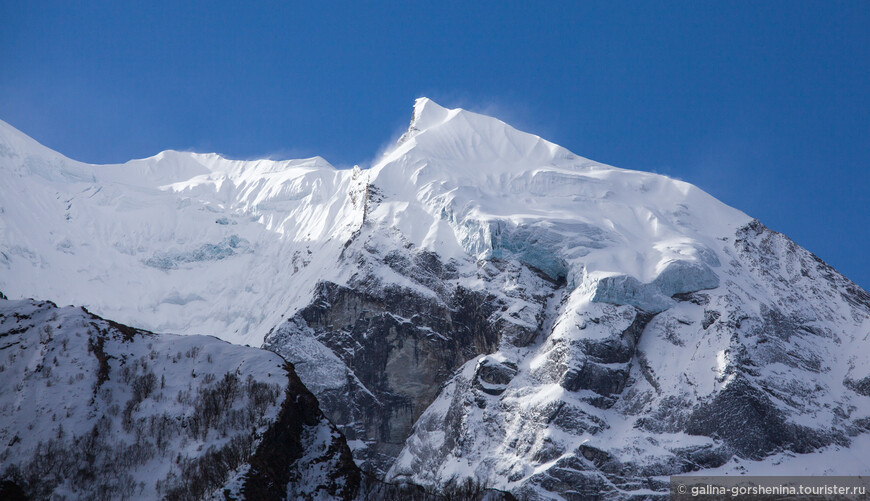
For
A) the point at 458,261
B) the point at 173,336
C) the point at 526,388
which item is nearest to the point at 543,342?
the point at 526,388

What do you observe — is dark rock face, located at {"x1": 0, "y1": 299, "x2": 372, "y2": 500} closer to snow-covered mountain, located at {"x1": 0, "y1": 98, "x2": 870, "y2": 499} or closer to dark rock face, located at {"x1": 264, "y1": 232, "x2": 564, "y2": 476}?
snow-covered mountain, located at {"x1": 0, "y1": 98, "x2": 870, "y2": 499}

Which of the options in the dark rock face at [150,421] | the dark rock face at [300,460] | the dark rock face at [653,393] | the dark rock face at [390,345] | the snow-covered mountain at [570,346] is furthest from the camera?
the dark rock face at [390,345]

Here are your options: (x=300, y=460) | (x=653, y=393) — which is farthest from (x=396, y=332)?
(x=300, y=460)

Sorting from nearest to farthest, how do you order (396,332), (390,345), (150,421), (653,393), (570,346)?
(150,421) → (653,393) → (570,346) → (390,345) → (396,332)

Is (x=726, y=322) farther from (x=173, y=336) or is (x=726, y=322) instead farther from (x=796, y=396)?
A: (x=173, y=336)

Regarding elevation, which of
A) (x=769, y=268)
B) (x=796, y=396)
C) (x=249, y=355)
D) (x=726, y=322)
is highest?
(x=769, y=268)

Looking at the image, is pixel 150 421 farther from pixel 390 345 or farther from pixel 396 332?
pixel 396 332

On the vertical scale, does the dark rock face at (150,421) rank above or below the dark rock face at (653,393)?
below

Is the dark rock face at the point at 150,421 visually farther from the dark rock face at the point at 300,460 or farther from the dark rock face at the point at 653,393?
the dark rock face at the point at 653,393

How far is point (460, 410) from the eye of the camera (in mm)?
161000

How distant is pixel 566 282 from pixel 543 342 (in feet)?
54.2

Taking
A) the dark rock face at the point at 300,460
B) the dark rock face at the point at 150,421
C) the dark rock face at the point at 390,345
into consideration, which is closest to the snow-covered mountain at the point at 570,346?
the dark rock face at the point at 390,345

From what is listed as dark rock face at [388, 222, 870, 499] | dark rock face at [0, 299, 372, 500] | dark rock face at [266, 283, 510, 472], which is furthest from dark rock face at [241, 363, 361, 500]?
dark rock face at [266, 283, 510, 472]

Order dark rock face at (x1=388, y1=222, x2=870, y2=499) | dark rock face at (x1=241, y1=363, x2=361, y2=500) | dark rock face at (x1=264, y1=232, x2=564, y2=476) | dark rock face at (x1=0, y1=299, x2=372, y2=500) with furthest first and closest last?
1. dark rock face at (x1=264, y1=232, x2=564, y2=476)
2. dark rock face at (x1=388, y1=222, x2=870, y2=499)
3. dark rock face at (x1=241, y1=363, x2=361, y2=500)
4. dark rock face at (x1=0, y1=299, x2=372, y2=500)
